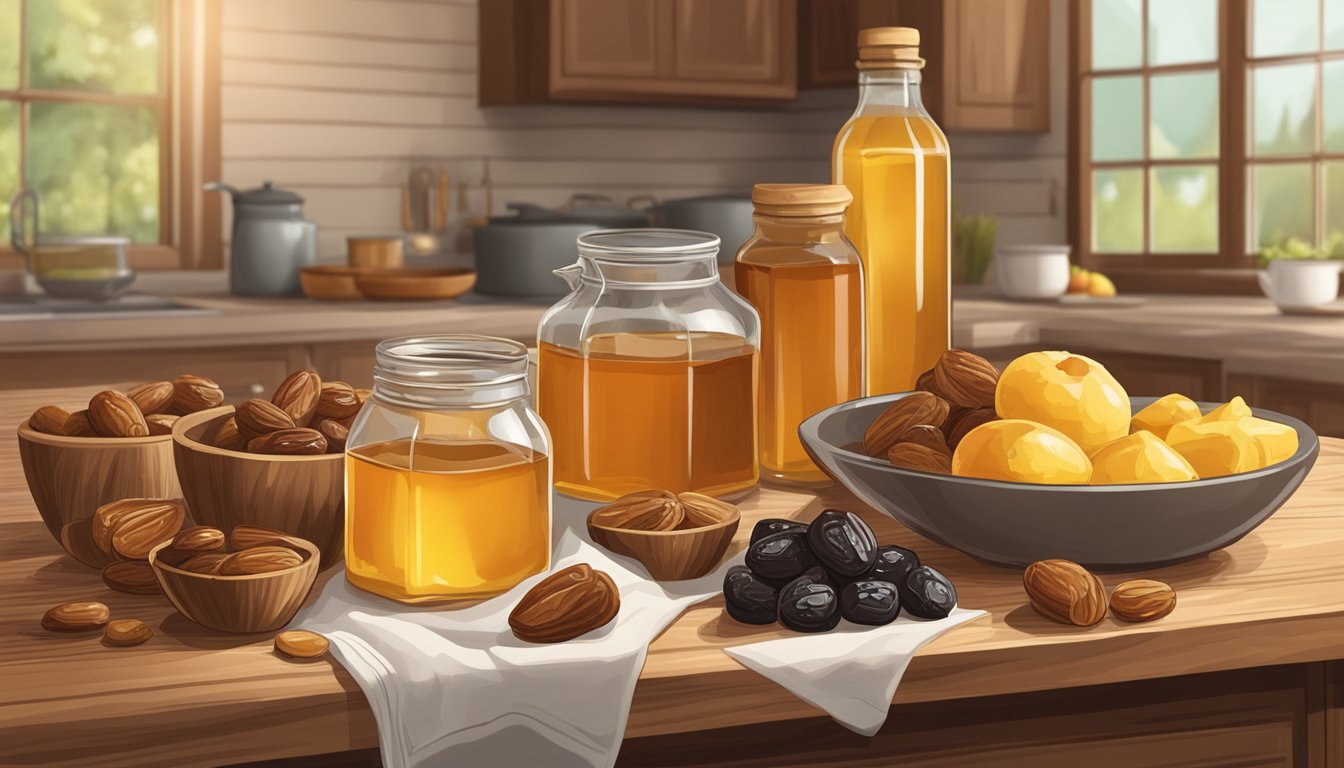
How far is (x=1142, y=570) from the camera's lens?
1.00m

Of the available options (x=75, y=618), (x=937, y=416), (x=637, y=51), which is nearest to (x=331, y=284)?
(x=637, y=51)

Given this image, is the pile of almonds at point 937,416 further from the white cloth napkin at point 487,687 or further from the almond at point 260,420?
the almond at point 260,420

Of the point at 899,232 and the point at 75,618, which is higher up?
the point at 899,232

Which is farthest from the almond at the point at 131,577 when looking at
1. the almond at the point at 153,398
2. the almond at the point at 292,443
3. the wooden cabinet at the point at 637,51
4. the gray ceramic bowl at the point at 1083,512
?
the wooden cabinet at the point at 637,51

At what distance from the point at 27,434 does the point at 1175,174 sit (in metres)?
3.76

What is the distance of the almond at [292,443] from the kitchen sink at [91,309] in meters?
2.31

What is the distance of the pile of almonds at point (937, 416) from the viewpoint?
1050 mm

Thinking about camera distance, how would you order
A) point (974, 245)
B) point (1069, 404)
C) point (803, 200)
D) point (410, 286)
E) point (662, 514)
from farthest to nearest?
point (974, 245), point (410, 286), point (803, 200), point (1069, 404), point (662, 514)

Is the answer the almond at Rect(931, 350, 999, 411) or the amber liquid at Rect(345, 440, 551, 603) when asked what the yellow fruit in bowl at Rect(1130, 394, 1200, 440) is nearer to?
the almond at Rect(931, 350, 999, 411)

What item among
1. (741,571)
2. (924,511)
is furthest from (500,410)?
(924,511)

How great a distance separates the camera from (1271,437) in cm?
104

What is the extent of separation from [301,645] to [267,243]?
3130 mm

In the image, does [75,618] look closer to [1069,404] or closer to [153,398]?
[153,398]

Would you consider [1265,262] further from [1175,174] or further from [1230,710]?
[1230,710]
